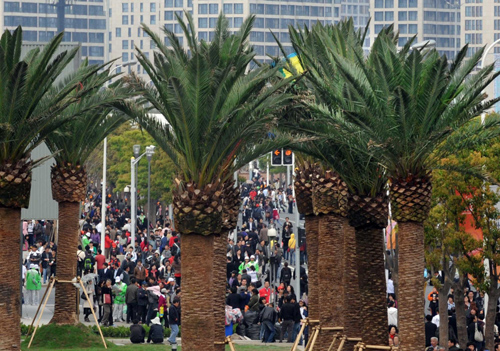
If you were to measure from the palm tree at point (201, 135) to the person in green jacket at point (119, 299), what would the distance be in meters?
13.5

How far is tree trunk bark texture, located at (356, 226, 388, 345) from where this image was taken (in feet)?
65.8

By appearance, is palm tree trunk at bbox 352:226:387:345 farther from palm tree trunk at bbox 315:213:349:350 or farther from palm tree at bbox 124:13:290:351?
palm tree at bbox 124:13:290:351

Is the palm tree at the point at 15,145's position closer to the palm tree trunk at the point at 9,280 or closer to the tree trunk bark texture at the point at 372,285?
the palm tree trunk at the point at 9,280

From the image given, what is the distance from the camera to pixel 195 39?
18.7 metres

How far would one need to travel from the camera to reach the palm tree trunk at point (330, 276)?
22688 mm

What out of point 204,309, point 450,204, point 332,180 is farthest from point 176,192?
point 450,204

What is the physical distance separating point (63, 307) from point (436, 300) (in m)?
11.4

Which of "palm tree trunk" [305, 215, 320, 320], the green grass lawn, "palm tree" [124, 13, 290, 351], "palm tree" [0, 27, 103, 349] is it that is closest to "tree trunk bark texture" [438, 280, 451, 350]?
the green grass lawn

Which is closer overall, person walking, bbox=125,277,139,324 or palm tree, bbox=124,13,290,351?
palm tree, bbox=124,13,290,351

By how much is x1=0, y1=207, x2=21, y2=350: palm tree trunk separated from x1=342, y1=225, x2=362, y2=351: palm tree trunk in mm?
6543

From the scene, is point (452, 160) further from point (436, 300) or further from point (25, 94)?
point (25, 94)

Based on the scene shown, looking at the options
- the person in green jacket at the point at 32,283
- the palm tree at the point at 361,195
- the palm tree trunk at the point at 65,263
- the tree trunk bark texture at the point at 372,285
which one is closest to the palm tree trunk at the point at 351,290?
the palm tree at the point at 361,195

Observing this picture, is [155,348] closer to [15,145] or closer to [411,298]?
[15,145]

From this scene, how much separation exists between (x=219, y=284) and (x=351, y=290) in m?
2.65
